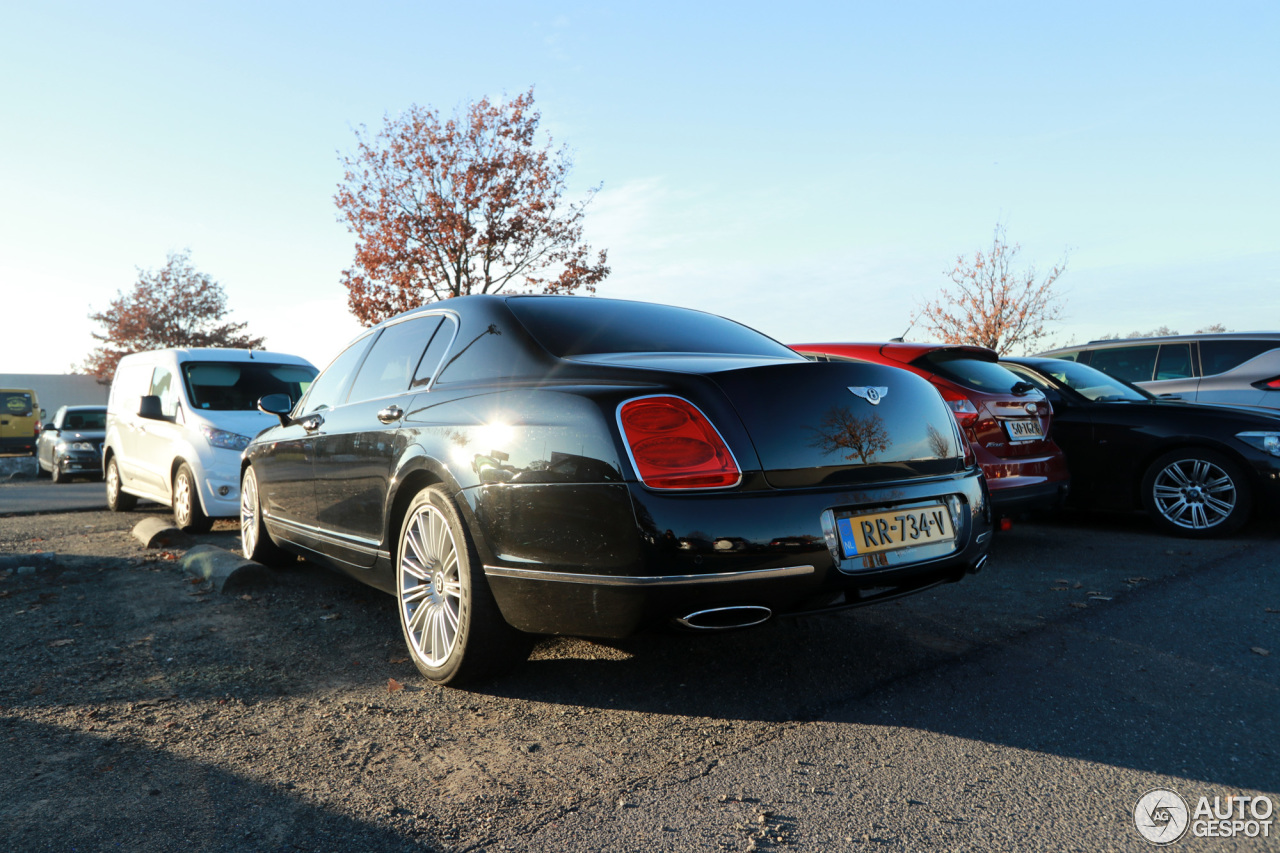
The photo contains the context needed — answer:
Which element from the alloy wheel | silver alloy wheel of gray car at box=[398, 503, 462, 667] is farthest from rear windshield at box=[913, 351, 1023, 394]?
the alloy wheel

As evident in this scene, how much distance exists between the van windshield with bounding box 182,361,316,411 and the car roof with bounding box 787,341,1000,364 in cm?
482

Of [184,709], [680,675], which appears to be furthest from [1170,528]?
[184,709]

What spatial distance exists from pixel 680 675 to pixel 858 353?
11.5 feet

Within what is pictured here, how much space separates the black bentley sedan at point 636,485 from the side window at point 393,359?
0.14m

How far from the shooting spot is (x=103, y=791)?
7.91 ft

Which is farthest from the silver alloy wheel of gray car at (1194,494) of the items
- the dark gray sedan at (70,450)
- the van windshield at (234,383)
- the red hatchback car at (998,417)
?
the dark gray sedan at (70,450)

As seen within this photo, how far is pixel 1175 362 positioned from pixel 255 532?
9.50 m

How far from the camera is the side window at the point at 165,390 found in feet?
26.2

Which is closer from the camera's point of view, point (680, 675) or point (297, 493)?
point (680, 675)

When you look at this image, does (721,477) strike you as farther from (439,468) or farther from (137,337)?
(137,337)

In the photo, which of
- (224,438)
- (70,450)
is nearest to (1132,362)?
(224,438)

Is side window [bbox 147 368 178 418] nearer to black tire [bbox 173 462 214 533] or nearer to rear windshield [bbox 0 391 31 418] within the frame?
black tire [bbox 173 462 214 533]

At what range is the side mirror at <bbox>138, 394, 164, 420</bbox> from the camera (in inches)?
316

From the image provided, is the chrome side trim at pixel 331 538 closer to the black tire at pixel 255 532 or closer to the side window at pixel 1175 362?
the black tire at pixel 255 532
